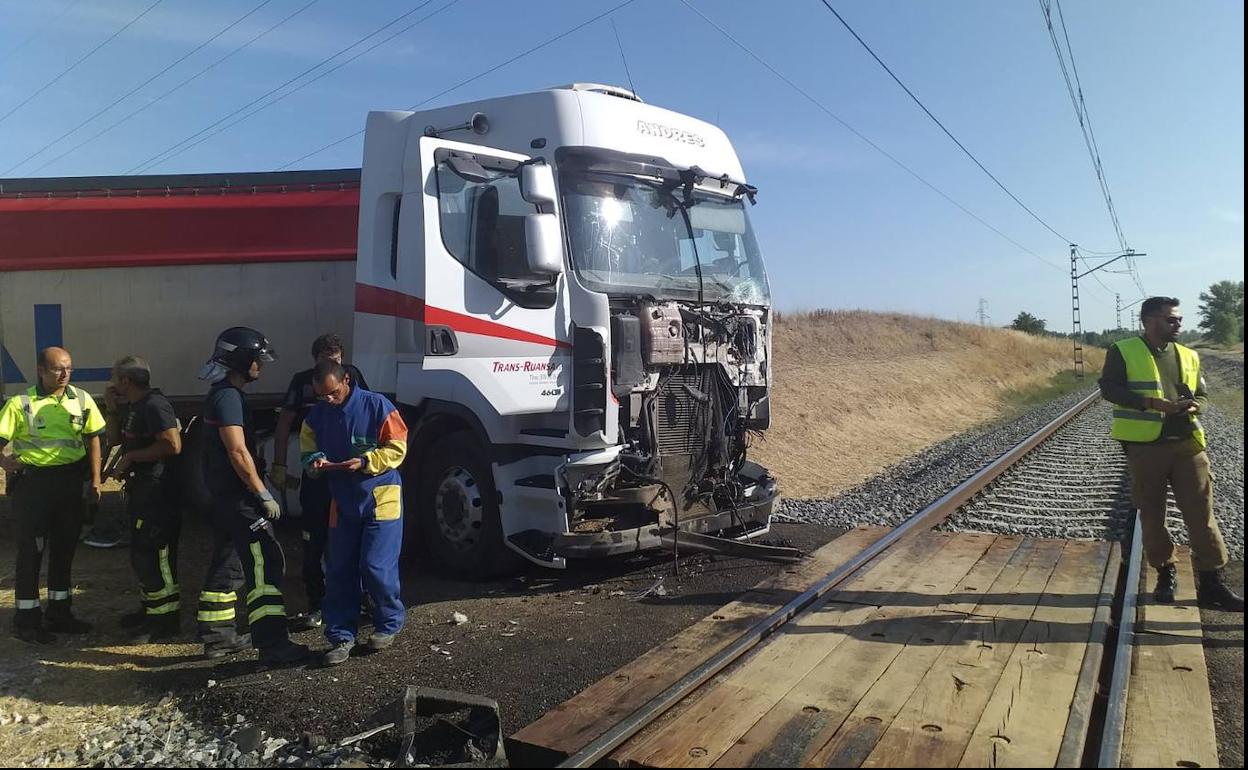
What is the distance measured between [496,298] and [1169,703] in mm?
4536

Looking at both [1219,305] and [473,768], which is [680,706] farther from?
[1219,305]

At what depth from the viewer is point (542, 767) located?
3.61m

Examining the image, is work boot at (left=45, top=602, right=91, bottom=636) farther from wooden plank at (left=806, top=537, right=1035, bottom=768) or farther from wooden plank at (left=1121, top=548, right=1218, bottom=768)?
wooden plank at (left=1121, top=548, right=1218, bottom=768)

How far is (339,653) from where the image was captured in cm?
491

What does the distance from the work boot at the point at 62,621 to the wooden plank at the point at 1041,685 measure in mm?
5421

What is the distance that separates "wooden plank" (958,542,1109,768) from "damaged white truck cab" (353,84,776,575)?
2.40 m

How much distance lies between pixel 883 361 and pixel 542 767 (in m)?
30.1

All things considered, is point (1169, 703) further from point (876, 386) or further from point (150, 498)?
point (876, 386)

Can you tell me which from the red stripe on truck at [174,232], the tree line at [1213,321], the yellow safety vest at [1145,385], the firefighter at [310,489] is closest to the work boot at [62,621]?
the firefighter at [310,489]

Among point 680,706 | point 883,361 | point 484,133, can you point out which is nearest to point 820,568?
point 680,706

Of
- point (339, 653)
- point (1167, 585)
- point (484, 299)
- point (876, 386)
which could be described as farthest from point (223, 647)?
point (876, 386)

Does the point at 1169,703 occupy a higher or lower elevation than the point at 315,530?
lower

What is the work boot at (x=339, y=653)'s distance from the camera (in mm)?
4879

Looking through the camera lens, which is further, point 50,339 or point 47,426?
point 50,339
